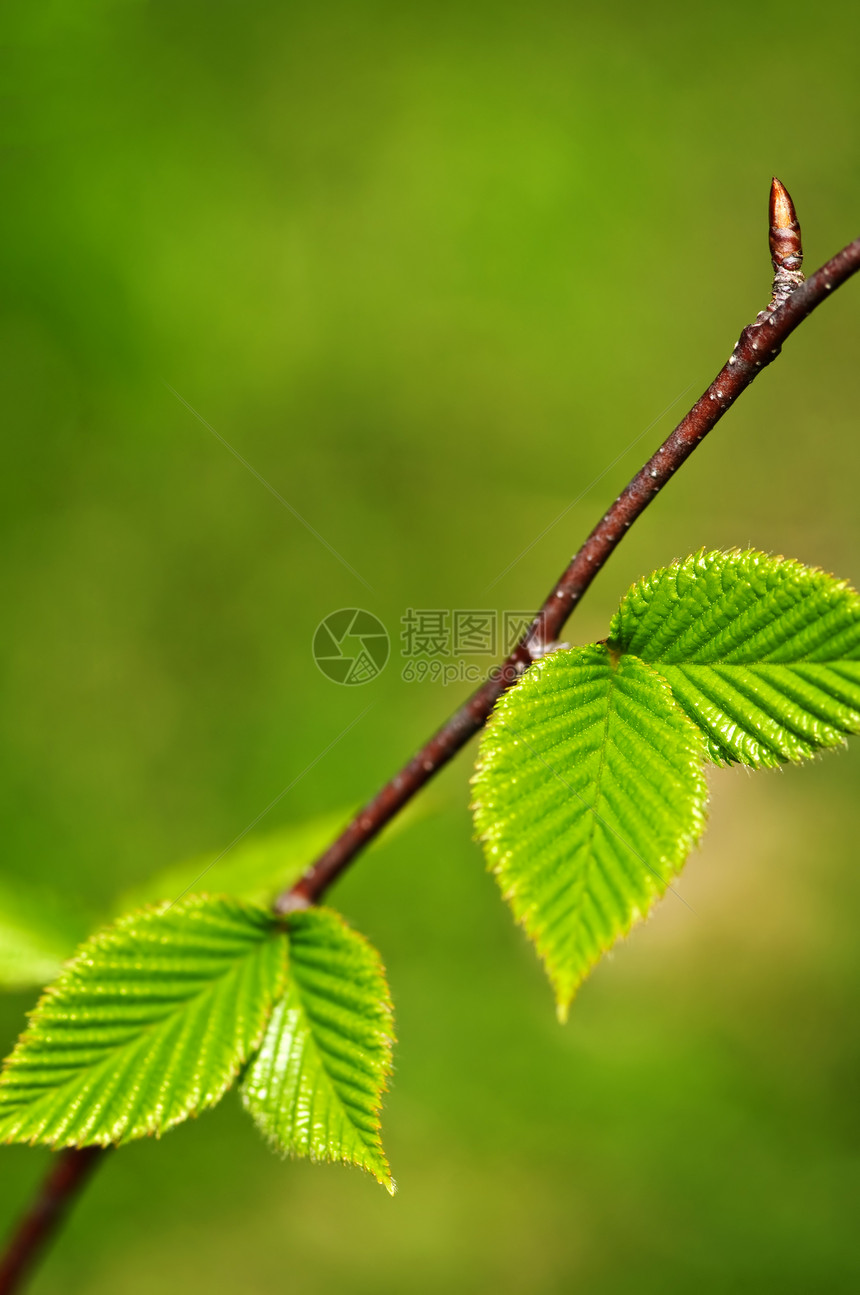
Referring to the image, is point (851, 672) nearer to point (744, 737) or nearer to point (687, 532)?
point (744, 737)

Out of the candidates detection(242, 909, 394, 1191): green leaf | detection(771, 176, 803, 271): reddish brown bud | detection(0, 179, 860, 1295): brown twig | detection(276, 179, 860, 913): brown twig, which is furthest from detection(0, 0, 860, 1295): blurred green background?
detection(771, 176, 803, 271): reddish brown bud

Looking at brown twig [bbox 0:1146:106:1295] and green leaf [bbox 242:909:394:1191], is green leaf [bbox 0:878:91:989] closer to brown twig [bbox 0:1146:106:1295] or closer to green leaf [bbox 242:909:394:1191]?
brown twig [bbox 0:1146:106:1295]

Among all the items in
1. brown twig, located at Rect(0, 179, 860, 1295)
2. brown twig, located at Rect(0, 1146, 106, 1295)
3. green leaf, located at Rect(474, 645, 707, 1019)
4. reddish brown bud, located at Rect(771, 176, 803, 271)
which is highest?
reddish brown bud, located at Rect(771, 176, 803, 271)

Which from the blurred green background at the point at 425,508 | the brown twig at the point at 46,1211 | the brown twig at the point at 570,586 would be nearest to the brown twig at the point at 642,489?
the brown twig at the point at 570,586

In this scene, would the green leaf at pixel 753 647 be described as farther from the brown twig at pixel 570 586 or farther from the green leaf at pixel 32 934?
the green leaf at pixel 32 934

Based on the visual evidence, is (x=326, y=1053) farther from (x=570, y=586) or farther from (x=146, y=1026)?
(x=570, y=586)
